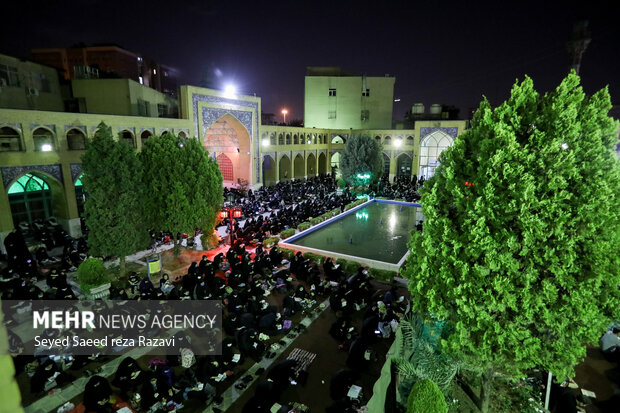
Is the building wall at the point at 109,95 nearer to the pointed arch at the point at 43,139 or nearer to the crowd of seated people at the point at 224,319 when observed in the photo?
the pointed arch at the point at 43,139

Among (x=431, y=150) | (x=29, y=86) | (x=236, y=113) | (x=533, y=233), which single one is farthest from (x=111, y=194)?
(x=431, y=150)

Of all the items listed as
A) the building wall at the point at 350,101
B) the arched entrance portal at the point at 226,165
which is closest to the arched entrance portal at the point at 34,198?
the arched entrance portal at the point at 226,165

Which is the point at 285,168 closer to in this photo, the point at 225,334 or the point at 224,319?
the point at 224,319

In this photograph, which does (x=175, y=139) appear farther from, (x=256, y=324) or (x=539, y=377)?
(x=539, y=377)

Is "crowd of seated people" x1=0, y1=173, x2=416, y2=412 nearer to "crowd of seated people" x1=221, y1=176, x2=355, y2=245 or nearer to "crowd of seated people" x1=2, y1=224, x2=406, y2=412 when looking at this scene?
"crowd of seated people" x1=2, y1=224, x2=406, y2=412

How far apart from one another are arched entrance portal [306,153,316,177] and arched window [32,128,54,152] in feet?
75.3

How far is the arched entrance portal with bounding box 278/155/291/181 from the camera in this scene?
31028 millimetres

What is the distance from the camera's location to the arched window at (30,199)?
1426cm

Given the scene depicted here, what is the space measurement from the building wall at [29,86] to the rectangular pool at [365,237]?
1465 centimetres

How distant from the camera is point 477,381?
20.1ft

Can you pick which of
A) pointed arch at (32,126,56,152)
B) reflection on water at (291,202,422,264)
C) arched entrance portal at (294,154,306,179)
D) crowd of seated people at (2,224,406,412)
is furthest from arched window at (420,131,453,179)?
pointed arch at (32,126,56,152)

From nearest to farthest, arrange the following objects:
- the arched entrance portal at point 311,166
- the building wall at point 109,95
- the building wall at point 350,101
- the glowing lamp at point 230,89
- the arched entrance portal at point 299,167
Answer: the building wall at point 109,95 → the glowing lamp at point 230,89 → the arched entrance portal at point 299,167 → the arched entrance portal at point 311,166 → the building wall at point 350,101

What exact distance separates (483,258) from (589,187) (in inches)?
56.1

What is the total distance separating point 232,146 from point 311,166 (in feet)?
33.8
